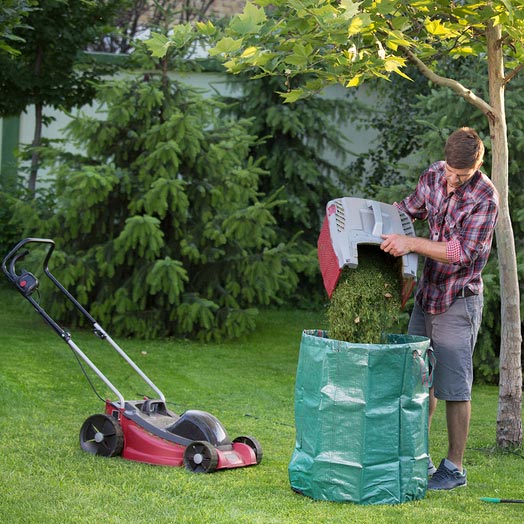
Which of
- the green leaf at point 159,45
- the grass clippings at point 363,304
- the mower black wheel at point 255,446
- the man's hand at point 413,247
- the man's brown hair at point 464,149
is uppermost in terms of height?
the green leaf at point 159,45

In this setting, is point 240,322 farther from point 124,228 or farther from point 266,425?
point 266,425

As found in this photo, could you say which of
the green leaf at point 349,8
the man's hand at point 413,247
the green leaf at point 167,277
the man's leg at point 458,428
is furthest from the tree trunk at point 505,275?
the green leaf at point 167,277

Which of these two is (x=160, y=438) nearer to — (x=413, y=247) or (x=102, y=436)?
(x=102, y=436)

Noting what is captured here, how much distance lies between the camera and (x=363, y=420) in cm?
406

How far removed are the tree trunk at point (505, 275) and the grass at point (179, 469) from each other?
210 mm

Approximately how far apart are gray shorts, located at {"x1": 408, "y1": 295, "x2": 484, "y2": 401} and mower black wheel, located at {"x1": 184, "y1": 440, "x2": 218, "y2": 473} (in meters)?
1.08

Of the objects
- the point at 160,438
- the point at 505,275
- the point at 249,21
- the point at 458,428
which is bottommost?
the point at 160,438

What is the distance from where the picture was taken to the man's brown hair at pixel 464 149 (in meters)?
4.33

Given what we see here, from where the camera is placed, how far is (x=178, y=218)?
910 centimetres

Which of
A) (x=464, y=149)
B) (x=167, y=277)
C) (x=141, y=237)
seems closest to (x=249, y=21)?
(x=464, y=149)

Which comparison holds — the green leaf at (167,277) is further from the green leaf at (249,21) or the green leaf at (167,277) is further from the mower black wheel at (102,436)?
the green leaf at (249,21)

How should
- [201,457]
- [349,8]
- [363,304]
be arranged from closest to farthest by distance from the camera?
[349,8] → [363,304] → [201,457]

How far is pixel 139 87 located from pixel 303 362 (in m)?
5.40

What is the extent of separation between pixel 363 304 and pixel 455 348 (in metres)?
0.55
